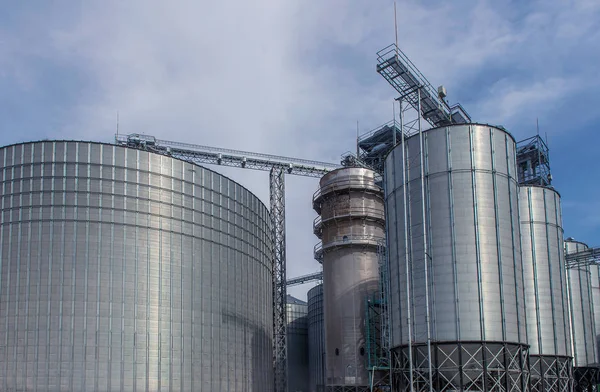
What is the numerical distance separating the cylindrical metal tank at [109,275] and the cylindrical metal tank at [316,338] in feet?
105

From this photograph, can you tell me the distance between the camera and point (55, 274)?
4638 cm

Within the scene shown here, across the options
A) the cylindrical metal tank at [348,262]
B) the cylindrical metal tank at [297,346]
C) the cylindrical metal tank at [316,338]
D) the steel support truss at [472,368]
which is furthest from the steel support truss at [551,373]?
the cylindrical metal tank at [297,346]

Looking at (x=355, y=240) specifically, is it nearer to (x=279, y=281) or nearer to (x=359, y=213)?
(x=359, y=213)

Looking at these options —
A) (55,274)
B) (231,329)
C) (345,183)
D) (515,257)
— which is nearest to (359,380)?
(231,329)

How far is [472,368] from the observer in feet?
111

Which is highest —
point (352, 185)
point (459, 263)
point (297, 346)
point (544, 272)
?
point (352, 185)

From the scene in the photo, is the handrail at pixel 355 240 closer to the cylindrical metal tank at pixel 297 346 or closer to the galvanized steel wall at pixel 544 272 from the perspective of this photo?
the galvanized steel wall at pixel 544 272

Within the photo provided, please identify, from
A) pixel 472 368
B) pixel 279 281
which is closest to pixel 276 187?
pixel 279 281

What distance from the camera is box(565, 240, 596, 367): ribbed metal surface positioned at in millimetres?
52094

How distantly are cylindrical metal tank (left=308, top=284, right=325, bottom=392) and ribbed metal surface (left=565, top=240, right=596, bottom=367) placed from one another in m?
36.7

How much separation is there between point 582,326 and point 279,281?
100ft

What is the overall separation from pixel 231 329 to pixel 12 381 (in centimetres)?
1701

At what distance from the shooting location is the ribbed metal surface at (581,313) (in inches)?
2051

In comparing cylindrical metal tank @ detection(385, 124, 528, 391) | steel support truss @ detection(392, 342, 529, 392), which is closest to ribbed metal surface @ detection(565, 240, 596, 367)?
cylindrical metal tank @ detection(385, 124, 528, 391)
